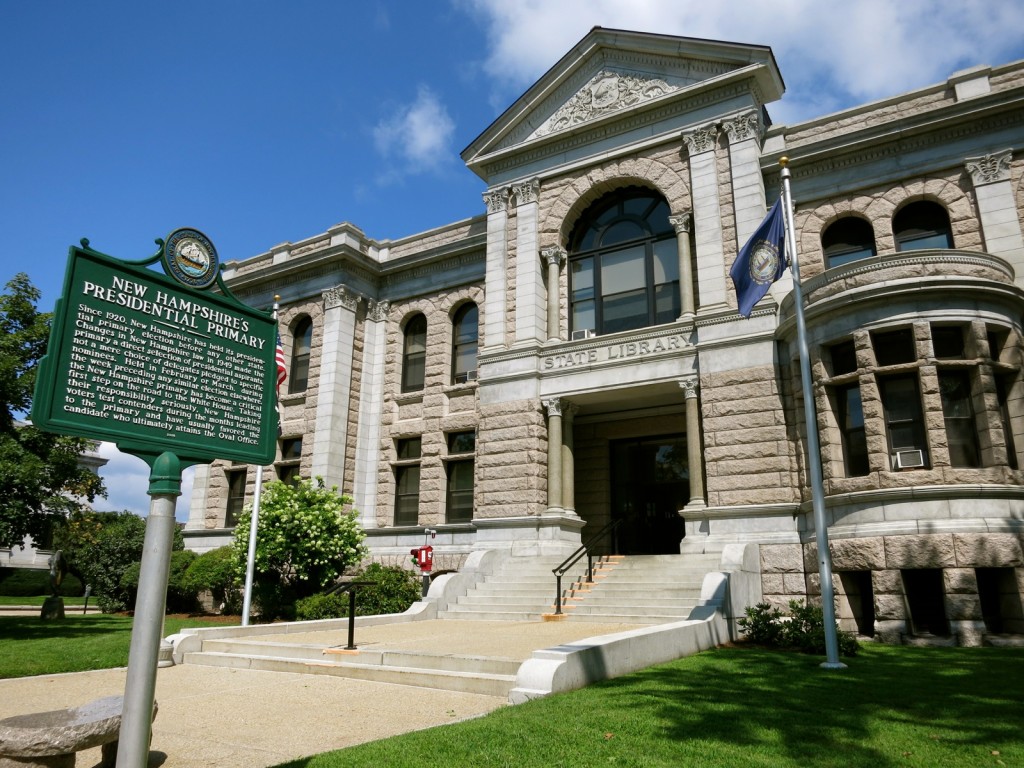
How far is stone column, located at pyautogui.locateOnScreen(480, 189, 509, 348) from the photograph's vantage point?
23.5 metres

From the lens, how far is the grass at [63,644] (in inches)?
479

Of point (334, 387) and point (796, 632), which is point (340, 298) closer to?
point (334, 387)

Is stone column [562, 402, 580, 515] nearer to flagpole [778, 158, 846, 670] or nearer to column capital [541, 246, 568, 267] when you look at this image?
column capital [541, 246, 568, 267]

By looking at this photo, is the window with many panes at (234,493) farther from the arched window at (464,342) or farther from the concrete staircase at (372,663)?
the concrete staircase at (372,663)

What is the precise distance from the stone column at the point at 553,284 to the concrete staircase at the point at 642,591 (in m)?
7.37

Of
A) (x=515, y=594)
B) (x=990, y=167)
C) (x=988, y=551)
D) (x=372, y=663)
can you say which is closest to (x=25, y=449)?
(x=372, y=663)

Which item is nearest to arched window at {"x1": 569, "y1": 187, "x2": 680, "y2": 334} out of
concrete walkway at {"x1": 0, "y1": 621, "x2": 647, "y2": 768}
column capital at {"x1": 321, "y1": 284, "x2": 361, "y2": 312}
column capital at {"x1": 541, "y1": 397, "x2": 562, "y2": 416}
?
column capital at {"x1": 541, "y1": 397, "x2": 562, "y2": 416}

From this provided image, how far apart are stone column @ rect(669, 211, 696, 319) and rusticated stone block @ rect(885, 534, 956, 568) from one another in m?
7.98

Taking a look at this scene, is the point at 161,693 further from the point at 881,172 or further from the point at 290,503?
the point at 881,172

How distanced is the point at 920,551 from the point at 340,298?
20.6m

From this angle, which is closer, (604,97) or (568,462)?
(568,462)

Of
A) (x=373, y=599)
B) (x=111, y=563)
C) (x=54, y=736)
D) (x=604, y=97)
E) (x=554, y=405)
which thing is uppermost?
(x=604, y=97)

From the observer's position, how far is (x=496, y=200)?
81.5 feet

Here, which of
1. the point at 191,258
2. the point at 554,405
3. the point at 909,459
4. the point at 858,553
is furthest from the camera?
the point at 554,405
